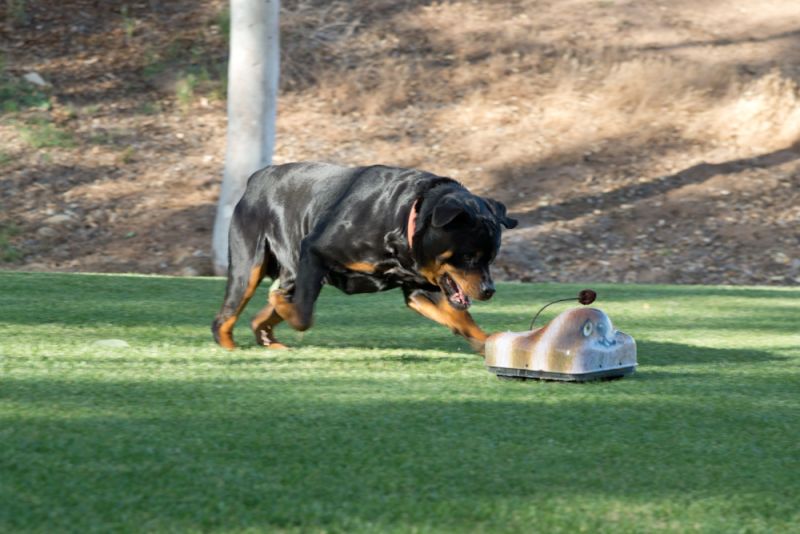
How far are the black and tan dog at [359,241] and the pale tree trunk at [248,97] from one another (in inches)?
223

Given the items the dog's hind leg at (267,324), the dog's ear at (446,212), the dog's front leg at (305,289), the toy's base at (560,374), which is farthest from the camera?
Answer: the dog's hind leg at (267,324)

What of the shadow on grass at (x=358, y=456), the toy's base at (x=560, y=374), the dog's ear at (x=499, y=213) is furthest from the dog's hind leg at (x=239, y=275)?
the toy's base at (x=560, y=374)

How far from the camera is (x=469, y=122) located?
1722 cm

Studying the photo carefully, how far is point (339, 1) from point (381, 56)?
7.07 feet

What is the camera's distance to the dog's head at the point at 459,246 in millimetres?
5422

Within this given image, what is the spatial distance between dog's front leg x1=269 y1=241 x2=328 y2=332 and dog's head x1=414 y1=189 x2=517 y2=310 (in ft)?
1.83

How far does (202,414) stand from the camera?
4.04m

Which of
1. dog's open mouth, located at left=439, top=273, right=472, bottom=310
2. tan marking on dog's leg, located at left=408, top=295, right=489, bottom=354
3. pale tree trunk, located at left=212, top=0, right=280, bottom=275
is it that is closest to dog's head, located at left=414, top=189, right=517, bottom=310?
dog's open mouth, located at left=439, top=273, right=472, bottom=310

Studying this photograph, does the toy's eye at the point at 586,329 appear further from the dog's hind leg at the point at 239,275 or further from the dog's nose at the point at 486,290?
the dog's hind leg at the point at 239,275

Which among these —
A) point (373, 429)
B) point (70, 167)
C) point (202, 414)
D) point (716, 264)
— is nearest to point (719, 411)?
point (373, 429)

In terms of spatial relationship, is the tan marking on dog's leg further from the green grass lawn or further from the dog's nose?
the dog's nose

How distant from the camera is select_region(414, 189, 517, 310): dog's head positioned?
213 inches

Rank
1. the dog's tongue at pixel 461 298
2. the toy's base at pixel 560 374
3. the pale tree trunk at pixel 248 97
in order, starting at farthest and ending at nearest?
the pale tree trunk at pixel 248 97 → the dog's tongue at pixel 461 298 → the toy's base at pixel 560 374

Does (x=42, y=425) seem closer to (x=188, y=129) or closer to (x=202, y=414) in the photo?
(x=202, y=414)
